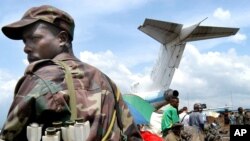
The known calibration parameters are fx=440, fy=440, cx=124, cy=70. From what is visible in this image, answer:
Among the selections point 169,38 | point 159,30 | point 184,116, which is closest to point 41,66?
point 184,116

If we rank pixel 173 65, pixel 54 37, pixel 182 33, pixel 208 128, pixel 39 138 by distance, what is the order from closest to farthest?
pixel 39 138
pixel 54 37
pixel 208 128
pixel 182 33
pixel 173 65

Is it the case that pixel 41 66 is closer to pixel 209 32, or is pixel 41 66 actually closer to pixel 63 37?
pixel 63 37

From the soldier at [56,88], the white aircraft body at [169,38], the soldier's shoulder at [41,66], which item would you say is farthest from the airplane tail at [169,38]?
the soldier's shoulder at [41,66]

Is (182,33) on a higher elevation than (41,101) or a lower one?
higher

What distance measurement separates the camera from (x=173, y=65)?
23.8 meters

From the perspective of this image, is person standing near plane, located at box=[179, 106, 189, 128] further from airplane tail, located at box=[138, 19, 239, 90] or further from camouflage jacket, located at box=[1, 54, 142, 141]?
airplane tail, located at box=[138, 19, 239, 90]

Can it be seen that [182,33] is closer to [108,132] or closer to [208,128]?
[208,128]

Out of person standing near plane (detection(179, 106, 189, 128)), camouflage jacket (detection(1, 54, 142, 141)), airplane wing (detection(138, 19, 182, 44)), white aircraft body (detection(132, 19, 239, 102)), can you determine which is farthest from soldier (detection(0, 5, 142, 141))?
airplane wing (detection(138, 19, 182, 44))

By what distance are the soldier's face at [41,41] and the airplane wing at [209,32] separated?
807 inches

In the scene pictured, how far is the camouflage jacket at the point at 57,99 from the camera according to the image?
1.65m

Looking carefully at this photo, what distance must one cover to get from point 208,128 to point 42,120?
9.67 m

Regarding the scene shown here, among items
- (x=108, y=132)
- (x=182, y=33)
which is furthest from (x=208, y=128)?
(x=182, y=33)

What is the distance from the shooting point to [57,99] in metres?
1.67

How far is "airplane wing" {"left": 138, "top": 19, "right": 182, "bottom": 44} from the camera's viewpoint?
22578 mm
